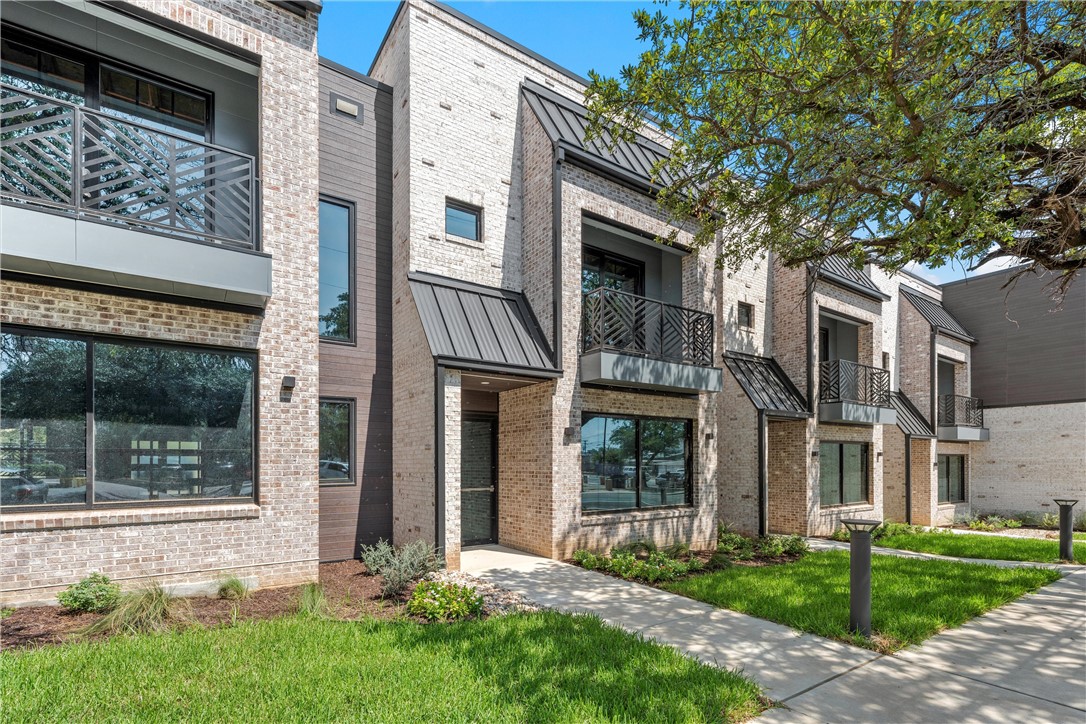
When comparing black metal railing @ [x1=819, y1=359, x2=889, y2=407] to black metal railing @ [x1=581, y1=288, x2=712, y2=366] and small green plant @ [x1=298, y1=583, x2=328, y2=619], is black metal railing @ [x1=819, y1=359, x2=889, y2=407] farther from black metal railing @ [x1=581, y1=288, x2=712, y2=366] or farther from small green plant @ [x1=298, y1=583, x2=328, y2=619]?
small green plant @ [x1=298, y1=583, x2=328, y2=619]

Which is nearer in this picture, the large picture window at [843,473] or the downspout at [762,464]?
the downspout at [762,464]

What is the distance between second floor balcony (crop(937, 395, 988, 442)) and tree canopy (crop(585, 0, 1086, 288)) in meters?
14.0

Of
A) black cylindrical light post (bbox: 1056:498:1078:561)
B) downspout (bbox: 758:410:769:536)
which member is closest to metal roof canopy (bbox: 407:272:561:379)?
downspout (bbox: 758:410:769:536)

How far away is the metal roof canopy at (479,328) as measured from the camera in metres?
8.88

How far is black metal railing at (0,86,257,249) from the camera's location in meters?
6.08

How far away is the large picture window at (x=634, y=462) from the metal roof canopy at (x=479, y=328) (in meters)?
1.83

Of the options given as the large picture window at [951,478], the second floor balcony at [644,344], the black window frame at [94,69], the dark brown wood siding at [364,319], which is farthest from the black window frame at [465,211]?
the large picture window at [951,478]

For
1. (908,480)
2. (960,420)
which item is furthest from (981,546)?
(960,420)

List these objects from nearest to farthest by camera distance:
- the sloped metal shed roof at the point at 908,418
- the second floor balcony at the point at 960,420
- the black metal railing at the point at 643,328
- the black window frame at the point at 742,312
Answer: the black metal railing at the point at 643,328 < the black window frame at the point at 742,312 < the sloped metal shed roof at the point at 908,418 < the second floor balcony at the point at 960,420

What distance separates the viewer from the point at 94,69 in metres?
7.63

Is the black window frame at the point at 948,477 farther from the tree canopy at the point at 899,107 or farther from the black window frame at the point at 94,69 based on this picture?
the black window frame at the point at 94,69

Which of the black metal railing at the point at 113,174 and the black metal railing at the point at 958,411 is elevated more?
the black metal railing at the point at 113,174

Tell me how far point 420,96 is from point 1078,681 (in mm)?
11675

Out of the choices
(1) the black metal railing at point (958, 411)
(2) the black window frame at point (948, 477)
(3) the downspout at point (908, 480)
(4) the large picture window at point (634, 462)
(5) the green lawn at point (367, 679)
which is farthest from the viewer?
(2) the black window frame at point (948, 477)
